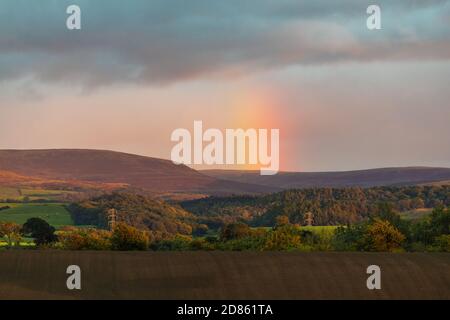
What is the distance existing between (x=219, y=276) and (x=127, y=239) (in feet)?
145

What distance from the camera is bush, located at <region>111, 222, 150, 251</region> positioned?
278 feet

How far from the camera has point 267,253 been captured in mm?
46781

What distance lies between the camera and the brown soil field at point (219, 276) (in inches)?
1635

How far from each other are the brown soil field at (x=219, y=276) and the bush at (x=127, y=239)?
126 ft

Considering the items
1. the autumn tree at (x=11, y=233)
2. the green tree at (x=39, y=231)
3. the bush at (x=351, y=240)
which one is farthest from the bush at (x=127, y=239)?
the green tree at (x=39, y=231)

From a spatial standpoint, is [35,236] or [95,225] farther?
[95,225]

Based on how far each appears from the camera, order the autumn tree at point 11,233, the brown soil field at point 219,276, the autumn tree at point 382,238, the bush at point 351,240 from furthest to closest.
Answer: the autumn tree at point 11,233
the bush at point 351,240
the autumn tree at point 382,238
the brown soil field at point 219,276

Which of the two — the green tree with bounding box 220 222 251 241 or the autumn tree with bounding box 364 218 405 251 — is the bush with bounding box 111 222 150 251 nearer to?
the autumn tree with bounding box 364 218 405 251

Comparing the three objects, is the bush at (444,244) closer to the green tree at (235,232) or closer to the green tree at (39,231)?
the green tree at (235,232)

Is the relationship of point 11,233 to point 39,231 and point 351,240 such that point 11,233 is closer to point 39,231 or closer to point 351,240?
point 39,231

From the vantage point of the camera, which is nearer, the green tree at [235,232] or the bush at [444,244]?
the bush at [444,244]

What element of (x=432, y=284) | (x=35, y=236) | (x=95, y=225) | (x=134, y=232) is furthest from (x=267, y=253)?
(x=95, y=225)
